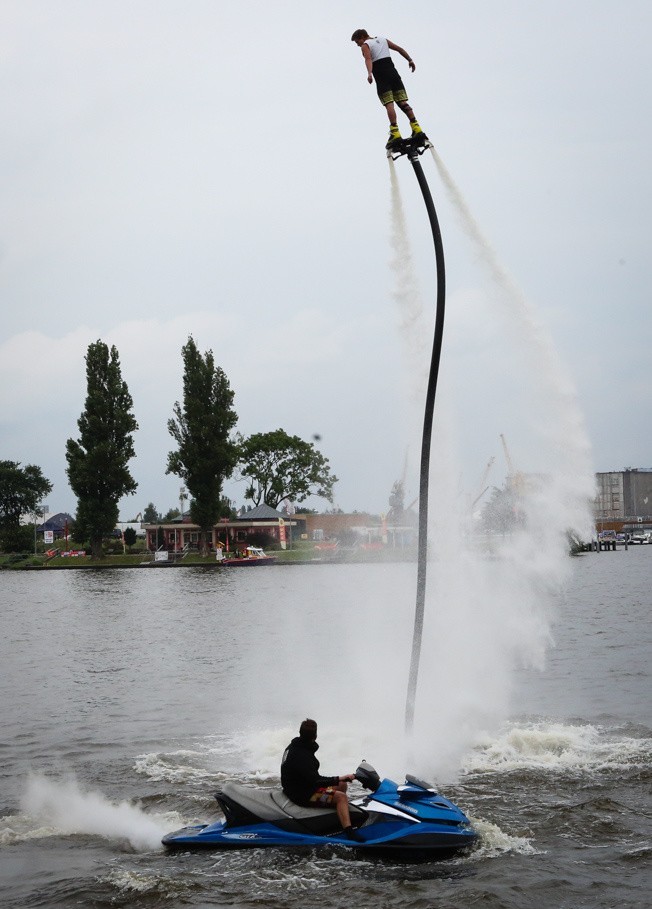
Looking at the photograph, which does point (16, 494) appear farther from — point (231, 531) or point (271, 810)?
point (271, 810)

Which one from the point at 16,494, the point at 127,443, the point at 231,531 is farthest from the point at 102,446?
the point at 16,494

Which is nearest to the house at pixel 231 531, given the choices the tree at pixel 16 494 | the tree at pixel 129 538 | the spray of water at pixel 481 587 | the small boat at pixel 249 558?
the tree at pixel 129 538

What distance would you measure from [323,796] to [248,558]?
284 feet

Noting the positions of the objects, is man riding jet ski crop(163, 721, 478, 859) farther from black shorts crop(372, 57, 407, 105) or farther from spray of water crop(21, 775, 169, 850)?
black shorts crop(372, 57, 407, 105)

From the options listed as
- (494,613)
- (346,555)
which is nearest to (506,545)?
(494,613)

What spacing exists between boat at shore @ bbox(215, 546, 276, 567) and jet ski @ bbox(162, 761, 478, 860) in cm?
8582

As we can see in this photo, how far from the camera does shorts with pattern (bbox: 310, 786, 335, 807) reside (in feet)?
37.8

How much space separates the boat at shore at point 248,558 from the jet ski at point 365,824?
8582cm

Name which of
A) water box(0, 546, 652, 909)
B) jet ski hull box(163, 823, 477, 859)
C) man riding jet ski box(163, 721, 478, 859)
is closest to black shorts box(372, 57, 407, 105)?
man riding jet ski box(163, 721, 478, 859)

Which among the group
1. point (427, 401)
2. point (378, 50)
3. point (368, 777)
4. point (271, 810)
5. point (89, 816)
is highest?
point (378, 50)

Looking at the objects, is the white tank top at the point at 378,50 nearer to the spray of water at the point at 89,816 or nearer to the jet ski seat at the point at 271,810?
the jet ski seat at the point at 271,810

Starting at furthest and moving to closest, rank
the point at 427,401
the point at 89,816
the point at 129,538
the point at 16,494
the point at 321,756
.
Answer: the point at 16,494 < the point at 129,538 < the point at 321,756 < the point at 89,816 < the point at 427,401

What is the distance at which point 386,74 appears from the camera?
1206cm

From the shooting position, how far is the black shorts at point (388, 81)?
474 inches
